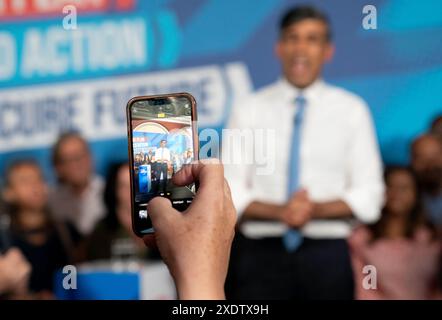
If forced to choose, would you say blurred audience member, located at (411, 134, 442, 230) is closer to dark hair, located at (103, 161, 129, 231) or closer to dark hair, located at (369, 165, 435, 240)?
dark hair, located at (369, 165, 435, 240)

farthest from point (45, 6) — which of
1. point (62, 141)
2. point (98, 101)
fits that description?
point (62, 141)

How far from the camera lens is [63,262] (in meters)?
3.37

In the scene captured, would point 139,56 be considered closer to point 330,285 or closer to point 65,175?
point 65,175

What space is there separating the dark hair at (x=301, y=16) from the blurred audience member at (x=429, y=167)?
559mm

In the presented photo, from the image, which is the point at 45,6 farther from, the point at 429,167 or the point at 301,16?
the point at 429,167

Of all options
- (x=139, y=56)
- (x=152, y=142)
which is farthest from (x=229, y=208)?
(x=139, y=56)

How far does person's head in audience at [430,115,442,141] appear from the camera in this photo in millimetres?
3381

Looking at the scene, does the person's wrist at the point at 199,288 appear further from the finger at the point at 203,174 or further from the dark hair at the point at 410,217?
the dark hair at the point at 410,217

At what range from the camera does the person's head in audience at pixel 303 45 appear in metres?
3.38

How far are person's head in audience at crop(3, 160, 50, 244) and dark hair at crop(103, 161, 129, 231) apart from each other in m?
0.25

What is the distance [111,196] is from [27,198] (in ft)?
1.18

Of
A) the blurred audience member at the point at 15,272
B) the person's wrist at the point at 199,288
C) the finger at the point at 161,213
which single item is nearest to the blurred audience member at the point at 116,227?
the blurred audience member at the point at 15,272

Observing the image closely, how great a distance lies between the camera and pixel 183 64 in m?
3.46

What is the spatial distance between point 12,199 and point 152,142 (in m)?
2.23
